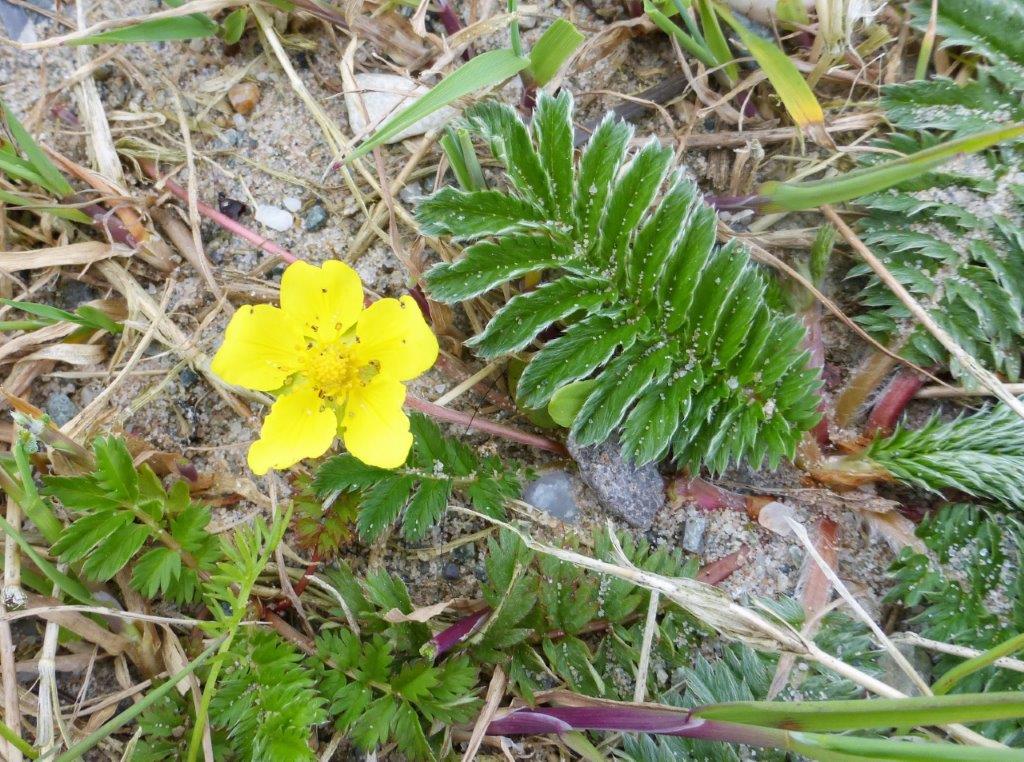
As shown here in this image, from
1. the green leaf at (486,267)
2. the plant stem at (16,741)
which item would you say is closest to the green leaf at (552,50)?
the green leaf at (486,267)

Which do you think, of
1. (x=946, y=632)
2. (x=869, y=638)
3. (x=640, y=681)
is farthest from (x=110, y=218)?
(x=946, y=632)

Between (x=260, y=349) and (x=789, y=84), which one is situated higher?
(x=789, y=84)

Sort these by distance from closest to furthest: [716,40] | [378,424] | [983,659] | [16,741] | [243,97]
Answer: [983,659], [16,741], [378,424], [716,40], [243,97]

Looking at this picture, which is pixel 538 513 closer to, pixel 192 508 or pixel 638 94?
pixel 192 508

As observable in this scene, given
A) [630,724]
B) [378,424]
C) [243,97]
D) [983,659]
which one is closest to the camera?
[983,659]

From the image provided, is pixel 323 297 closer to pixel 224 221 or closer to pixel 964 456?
pixel 224 221

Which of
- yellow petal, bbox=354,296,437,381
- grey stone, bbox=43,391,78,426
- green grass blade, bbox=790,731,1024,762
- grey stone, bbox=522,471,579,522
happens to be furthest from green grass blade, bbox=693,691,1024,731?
grey stone, bbox=43,391,78,426

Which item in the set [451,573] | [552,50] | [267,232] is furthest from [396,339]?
[552,50]
